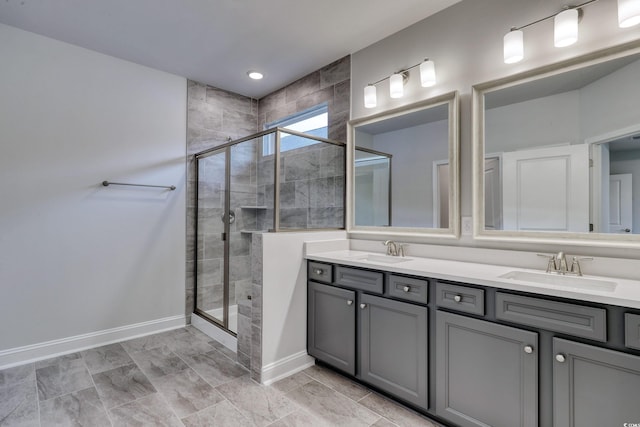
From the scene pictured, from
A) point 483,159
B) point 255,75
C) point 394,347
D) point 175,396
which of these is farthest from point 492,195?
point 255,75

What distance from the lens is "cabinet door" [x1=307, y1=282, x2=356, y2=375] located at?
2.15m

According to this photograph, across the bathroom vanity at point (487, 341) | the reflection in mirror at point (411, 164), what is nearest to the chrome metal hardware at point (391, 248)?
the reflection in mirror at point (411, 164)

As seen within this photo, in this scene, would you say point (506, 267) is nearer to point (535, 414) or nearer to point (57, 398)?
point (535, 414)

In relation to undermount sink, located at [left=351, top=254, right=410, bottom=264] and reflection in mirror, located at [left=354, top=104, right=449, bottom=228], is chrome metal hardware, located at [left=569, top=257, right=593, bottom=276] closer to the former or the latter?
reflection in mirror, located at [left=354, top=104, right=449, bottom=228]

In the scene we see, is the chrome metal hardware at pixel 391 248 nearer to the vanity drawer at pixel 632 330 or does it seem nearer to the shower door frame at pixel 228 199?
the shower door frame at pixel 228 199

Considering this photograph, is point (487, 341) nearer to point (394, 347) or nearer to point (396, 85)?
point (394, 347)

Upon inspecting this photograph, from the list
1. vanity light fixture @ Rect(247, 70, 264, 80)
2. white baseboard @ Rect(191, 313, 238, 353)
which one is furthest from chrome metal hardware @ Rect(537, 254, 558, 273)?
vanity light fixture @ Rect(247, 70, 264, 80)

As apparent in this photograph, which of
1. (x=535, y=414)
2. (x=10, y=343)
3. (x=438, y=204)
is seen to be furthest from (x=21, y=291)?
(x=535, y=414)

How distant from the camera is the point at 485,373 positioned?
1.55 meters

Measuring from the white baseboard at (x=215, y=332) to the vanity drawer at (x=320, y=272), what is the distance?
0.95 meters

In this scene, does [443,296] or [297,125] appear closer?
[443,296]

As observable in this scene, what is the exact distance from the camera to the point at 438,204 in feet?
7.44

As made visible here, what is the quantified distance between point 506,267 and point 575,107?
3.19 feet

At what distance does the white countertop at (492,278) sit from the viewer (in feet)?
4.09
